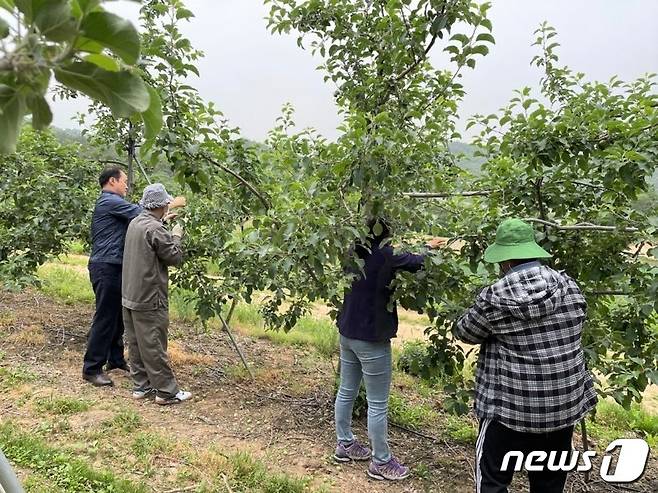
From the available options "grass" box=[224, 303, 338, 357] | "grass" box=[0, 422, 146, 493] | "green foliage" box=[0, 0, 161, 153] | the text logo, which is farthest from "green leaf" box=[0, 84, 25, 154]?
"grass" box=[224, 303, 338, 357]

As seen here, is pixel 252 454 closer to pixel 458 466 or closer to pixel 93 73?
pixel 458 466

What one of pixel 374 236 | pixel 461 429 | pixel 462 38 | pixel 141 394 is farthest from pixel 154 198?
pixel 461 429

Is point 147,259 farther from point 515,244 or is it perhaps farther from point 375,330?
point 515,244

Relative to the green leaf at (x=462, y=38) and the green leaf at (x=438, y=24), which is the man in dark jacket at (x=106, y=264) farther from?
the green leaf at (x=462, y=38)

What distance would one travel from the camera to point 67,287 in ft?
28.6

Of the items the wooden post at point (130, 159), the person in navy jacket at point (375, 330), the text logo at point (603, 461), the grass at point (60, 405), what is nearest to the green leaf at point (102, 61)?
the person in navy jacket at point (375, 330)

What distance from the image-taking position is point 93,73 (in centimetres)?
69

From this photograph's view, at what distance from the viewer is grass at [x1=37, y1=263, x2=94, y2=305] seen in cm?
820

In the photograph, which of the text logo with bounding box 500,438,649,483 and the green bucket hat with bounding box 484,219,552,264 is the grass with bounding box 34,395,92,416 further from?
the green bucket hat with bounding box 484,219,552,264

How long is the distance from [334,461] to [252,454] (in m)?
0.52

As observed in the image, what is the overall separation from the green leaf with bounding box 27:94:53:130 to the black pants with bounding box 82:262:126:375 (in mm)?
4340

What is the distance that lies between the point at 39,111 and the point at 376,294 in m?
2.73

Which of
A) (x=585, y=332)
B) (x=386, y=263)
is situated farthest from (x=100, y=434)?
(x=585, y=332)

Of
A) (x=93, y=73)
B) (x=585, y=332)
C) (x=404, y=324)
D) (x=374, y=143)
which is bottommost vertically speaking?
(x=404, y=324)
